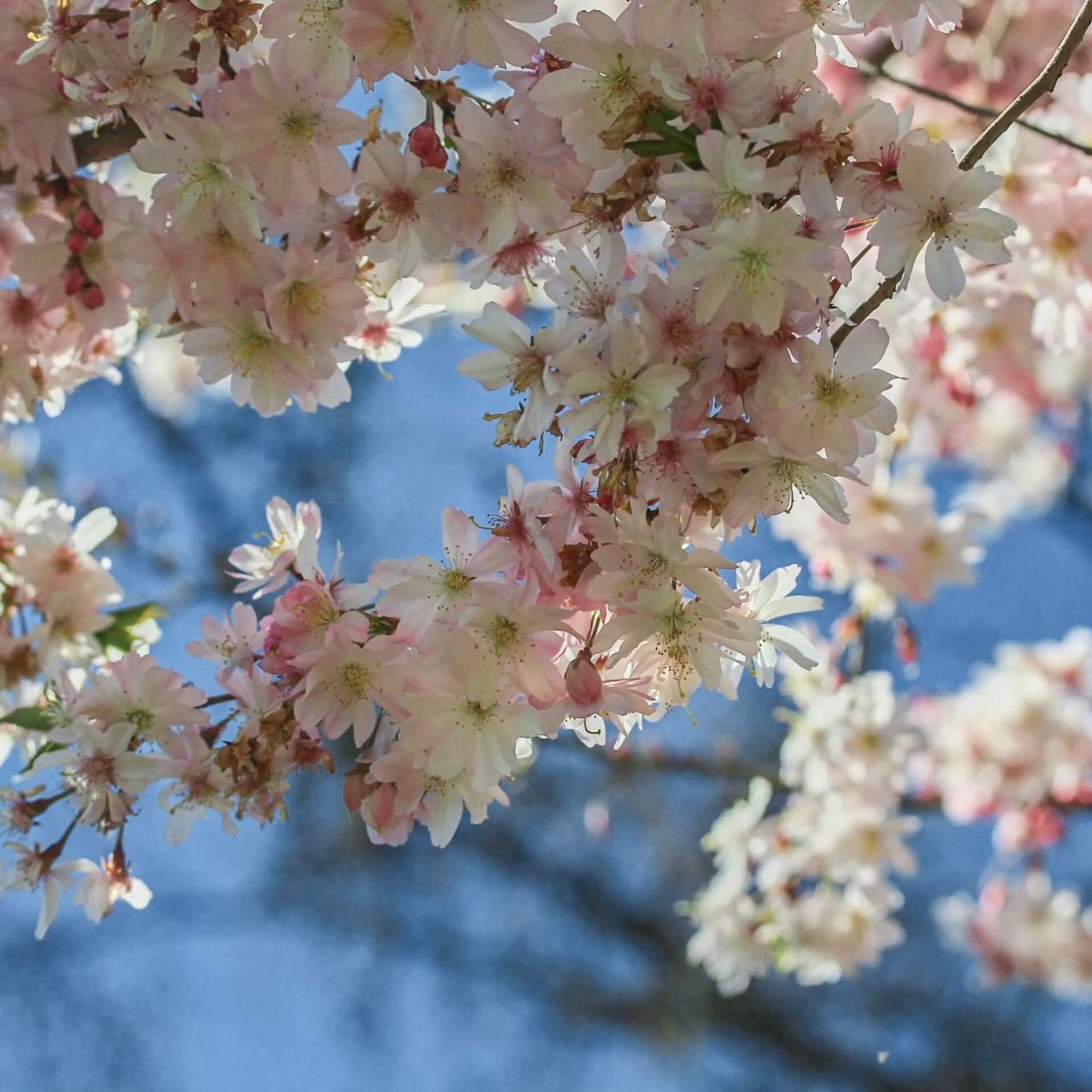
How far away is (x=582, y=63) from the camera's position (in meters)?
1.00

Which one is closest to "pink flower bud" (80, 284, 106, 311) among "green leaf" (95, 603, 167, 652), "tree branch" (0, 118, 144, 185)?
"tree branch" (0, 118, 144, 185)

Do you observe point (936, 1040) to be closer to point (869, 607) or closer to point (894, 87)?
point (869, 607)

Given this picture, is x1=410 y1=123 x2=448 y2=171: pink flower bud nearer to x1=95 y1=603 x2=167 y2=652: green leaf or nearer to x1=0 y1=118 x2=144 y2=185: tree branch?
x1=0 y1=118 x2=144 y2=185: tree branch

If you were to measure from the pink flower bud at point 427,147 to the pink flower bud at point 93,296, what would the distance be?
58 centimetres

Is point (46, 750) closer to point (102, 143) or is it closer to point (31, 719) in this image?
point (31, 719)

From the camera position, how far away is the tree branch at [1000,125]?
3.34ft

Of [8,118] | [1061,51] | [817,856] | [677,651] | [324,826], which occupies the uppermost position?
[1061,51]

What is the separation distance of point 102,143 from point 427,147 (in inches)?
24.4

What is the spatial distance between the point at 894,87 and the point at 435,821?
238cm

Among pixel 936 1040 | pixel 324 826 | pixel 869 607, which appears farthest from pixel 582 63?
pixel 936 1040

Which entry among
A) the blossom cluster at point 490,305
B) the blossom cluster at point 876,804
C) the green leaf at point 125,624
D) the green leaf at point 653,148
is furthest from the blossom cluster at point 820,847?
the green leaf at point 653,148

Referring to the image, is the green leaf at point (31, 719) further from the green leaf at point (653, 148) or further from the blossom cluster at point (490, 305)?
the green leaf at point (653, 148)

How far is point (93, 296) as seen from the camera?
5.04 feet

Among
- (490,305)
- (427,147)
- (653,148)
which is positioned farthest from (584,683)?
(427,147)
